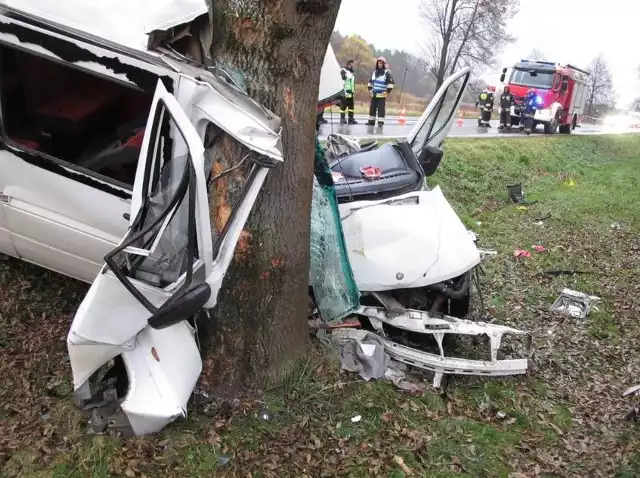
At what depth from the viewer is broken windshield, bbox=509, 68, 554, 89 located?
20.6 metres

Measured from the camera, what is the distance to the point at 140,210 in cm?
275

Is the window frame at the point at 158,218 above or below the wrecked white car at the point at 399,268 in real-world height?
above

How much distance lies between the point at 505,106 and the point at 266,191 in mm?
17615

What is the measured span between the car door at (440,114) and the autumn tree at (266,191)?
2.07m

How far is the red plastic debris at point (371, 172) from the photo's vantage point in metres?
4.64

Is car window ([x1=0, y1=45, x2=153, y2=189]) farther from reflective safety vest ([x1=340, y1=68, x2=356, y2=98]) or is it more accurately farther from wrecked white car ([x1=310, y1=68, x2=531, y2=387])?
reflective safety vest ([x1=340, y1=68, x2=356, y2=98])

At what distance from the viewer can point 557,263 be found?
7.18 metres

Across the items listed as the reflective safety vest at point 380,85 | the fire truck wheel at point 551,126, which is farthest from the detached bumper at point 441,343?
the fire truck wheel at point 551,126

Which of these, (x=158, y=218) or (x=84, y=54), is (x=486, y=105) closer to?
(x=84, y=54)

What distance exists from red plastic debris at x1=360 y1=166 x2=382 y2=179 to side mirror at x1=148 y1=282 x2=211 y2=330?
2.31 m

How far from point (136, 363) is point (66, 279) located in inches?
63.8

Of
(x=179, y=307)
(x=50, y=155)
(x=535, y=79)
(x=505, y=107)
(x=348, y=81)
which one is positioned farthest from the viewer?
(x=535, y=79)

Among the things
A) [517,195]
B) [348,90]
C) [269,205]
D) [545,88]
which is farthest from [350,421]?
[545,88]

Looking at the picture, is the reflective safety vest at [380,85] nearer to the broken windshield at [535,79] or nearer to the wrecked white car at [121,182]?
the broken windshield at [535,79]
